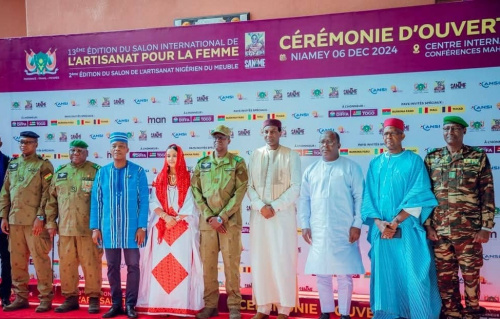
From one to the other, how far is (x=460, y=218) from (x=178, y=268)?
253 cm

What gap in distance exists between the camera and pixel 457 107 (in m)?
5.09

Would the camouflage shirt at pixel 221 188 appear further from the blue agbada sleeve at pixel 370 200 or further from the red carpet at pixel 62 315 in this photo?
the blue agbada sleeve at pixel 370 200

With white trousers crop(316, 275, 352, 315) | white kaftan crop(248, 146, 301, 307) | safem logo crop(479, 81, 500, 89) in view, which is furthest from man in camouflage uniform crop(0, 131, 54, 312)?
safem logo crop(479, 81, 500, 89)

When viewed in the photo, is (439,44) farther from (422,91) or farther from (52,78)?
(52,78)

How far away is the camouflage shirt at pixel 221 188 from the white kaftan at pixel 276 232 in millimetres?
136

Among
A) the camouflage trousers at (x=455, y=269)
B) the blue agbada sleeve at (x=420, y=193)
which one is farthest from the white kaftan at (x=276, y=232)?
the camouflage trousers at (x=455, y=269)

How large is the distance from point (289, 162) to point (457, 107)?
5.69ft

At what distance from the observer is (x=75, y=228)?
16.7 ft

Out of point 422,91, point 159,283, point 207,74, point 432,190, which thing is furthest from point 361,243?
point 207,74

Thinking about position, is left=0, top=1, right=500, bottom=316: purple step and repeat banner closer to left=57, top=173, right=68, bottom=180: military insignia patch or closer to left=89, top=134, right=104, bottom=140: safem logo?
left=89, top=134, right=104, bottom=140: safem logo

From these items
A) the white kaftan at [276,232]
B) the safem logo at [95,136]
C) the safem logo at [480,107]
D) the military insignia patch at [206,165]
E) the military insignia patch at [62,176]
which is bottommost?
the white kaftan at [276,232]

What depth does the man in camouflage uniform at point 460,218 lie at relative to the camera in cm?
429

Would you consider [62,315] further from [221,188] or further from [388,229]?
[388,229]

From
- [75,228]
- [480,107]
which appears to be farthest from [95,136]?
[480,107]
